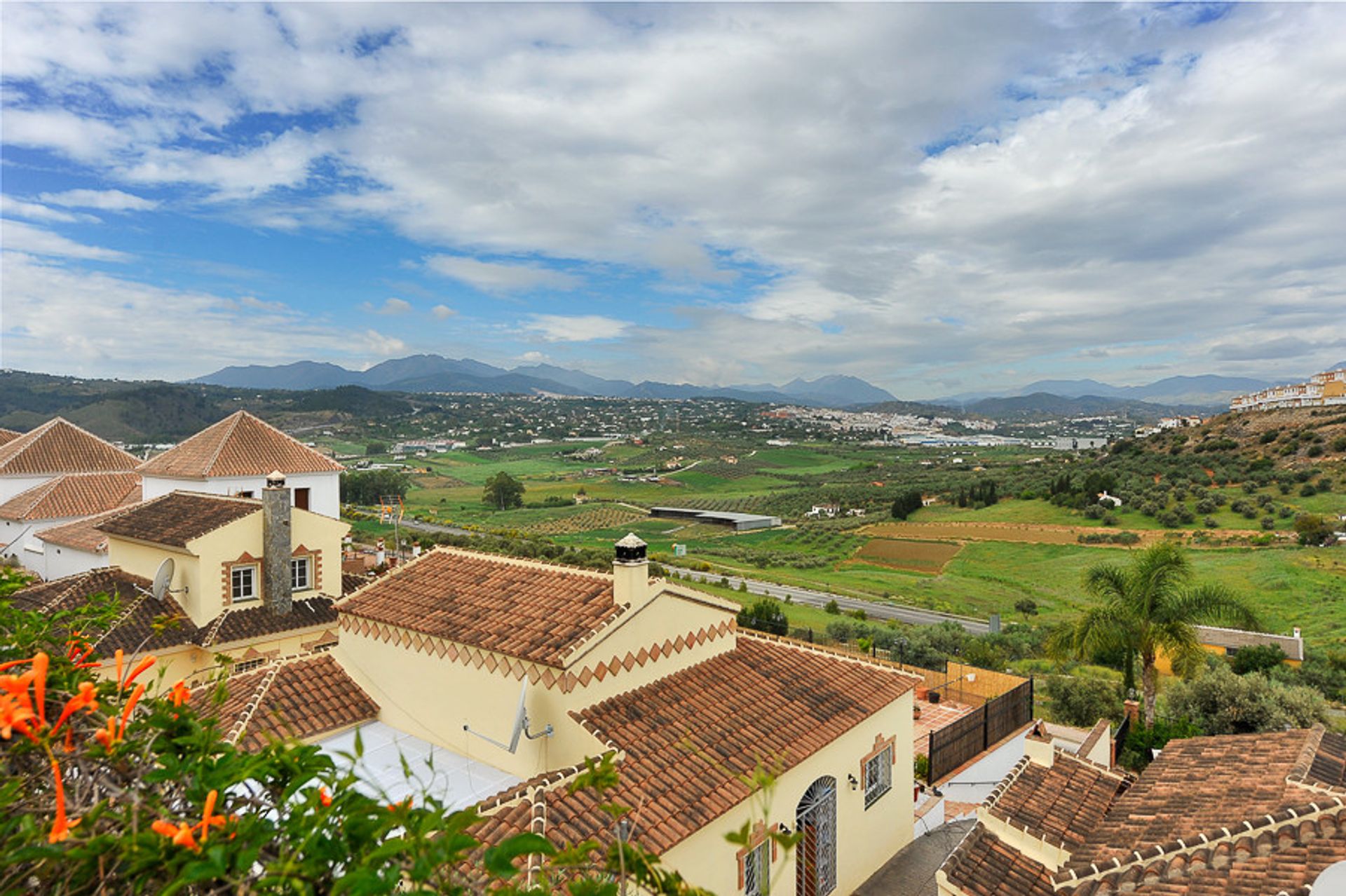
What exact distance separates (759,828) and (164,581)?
1453 centimetres

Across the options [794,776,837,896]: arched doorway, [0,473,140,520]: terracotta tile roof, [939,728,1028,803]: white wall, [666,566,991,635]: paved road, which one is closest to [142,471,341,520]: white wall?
[0,473,140,520]: terracotta tile roof

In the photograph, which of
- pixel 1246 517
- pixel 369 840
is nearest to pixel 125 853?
pixel 369 840

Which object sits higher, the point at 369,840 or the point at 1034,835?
the point at 369,840

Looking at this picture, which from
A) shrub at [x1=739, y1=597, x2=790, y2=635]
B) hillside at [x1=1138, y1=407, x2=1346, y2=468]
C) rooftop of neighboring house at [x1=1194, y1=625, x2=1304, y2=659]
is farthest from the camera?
hillside at [x1=1138, y1=407, x2=1346, y2=468]

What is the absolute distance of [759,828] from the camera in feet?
24.1

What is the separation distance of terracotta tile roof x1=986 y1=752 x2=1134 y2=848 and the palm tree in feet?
22.3

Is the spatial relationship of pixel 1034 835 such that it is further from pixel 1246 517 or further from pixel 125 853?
pixel 1246 517

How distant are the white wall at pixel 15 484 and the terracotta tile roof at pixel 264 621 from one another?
Result: 1548 centimetres

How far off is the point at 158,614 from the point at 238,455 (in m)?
9.38

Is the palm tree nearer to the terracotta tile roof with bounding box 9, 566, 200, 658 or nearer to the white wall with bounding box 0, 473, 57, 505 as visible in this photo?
the terracotta tile roof with bounding box 9, 566, 200, 658

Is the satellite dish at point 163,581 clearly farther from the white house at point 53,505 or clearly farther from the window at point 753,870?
the window at point 753,870

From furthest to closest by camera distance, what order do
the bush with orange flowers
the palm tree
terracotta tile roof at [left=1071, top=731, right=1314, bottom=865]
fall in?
the palm tree < terracotta tile roof at [left=1071, top=731, right=1314, bottom=865] < the bush with orange flowers

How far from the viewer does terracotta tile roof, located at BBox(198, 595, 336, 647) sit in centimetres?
1493

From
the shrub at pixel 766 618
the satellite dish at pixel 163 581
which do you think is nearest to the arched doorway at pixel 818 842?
the satellite dish at pixel 163 581
